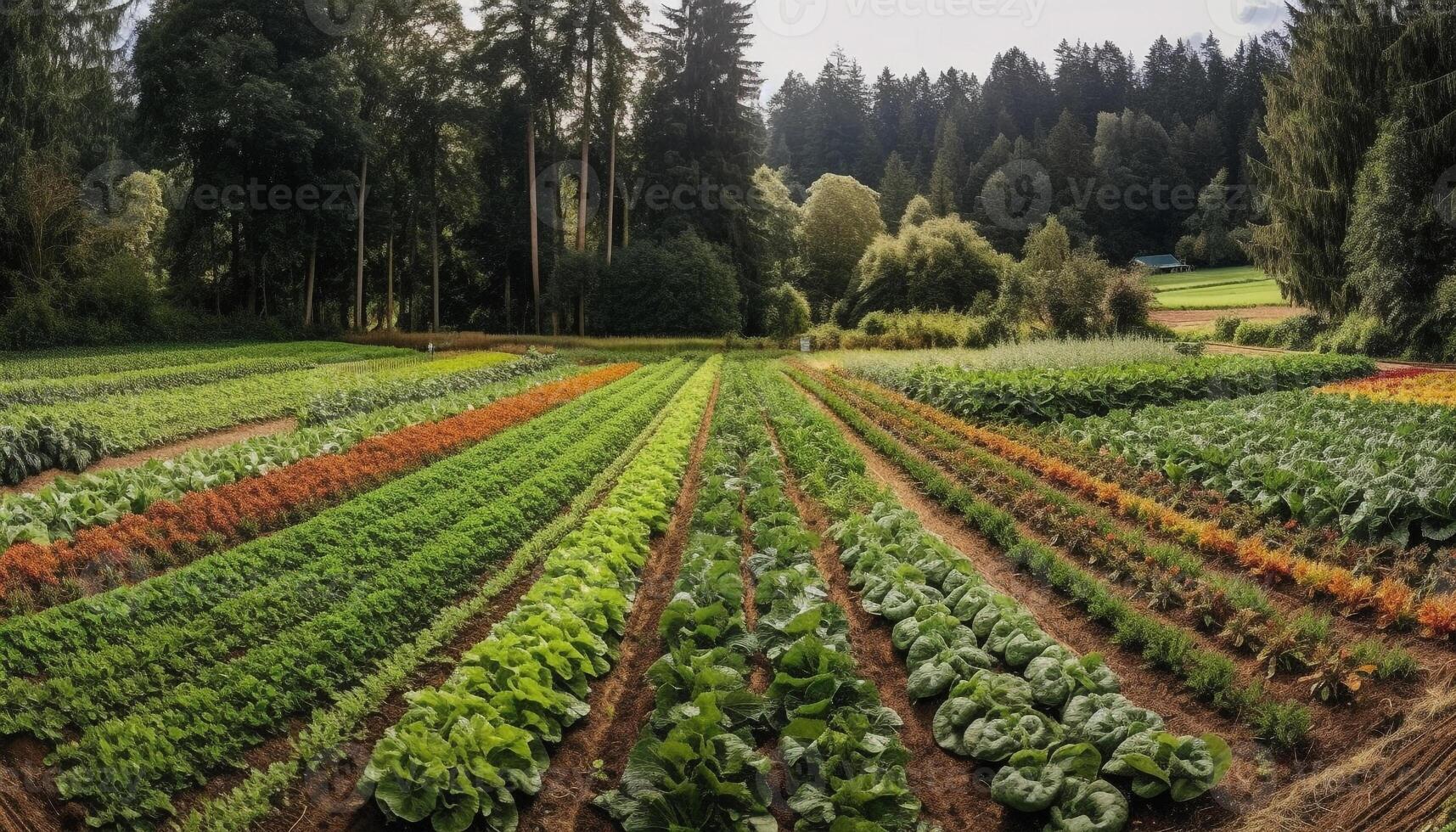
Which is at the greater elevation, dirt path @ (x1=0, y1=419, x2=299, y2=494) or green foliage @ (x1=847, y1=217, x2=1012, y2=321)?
green foliage @ (x1=847, y1=217, x2=1012, y2=321)

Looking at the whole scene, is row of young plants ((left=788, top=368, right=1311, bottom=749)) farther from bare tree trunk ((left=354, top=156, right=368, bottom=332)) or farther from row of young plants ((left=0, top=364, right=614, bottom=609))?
bare tree trunk ((left=354, top=156, right=368, bottom=332))

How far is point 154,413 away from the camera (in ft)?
49.3

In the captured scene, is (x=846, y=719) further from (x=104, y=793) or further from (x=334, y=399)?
(x=334, y=399)

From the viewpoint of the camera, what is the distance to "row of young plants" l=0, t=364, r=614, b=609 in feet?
21.9

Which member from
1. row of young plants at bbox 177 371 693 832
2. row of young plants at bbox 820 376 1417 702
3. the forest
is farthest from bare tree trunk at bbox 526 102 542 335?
row of young plants at bbox 177 371 693 832

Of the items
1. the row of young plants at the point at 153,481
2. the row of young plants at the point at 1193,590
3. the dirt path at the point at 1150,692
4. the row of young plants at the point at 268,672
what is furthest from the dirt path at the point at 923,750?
the row of young plants at the point at 153,481

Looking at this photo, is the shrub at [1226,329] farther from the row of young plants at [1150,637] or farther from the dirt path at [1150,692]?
the dirt path at [1150,692]

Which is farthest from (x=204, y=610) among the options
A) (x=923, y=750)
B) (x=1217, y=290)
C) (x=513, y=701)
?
(x=1217, y=290)

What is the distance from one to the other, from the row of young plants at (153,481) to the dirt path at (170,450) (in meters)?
0.34

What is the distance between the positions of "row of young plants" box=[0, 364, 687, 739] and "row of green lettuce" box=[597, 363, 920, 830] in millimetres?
2920

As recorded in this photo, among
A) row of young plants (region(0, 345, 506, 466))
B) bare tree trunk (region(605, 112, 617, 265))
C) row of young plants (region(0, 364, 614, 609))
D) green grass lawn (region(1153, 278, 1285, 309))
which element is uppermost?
bare tree trunk (region(605, 112, 617, 265))

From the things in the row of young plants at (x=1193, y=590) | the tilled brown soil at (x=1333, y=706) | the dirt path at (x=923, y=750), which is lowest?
the dirt path at (x=923, y=750)

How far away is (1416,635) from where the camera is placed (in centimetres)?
615

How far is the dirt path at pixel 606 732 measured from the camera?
4.42 metres
